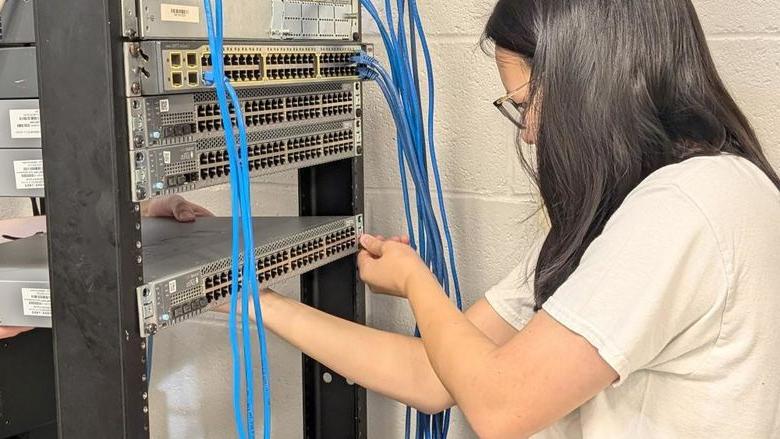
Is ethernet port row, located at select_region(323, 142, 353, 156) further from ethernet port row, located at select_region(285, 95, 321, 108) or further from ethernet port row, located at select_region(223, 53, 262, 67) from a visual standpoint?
ethernet port row, located at select_region(223, 53, 262, 67)

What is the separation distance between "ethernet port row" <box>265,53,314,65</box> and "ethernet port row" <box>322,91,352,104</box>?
91mm

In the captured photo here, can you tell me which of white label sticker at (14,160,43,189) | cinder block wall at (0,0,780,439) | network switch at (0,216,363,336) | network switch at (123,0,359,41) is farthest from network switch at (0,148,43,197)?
cinder block wall at (0,0,780,439)

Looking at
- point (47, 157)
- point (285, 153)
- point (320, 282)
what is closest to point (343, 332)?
point (320, 282)

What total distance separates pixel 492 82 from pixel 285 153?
55 centimetres

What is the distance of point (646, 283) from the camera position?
3.22 feet

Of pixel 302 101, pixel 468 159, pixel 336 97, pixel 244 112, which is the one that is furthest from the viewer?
pixel 468 159

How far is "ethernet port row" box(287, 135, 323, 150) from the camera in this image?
1.29 m

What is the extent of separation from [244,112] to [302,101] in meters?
0.15

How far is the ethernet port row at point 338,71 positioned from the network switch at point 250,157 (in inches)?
3.0

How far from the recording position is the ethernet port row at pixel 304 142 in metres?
1.29

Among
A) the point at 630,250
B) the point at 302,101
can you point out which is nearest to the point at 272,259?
the point at 302,101

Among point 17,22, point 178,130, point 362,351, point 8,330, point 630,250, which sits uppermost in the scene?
point 17,22

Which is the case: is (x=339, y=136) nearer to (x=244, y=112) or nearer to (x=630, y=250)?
(x=244, y=112)

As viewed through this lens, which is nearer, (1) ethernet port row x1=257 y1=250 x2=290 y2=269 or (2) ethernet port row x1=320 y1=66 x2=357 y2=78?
(1) ethernet port row x1=257 y1=250 x2=290 y2=269
